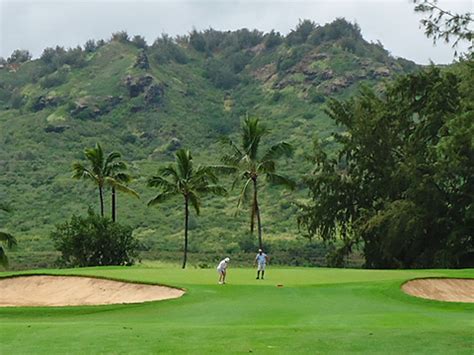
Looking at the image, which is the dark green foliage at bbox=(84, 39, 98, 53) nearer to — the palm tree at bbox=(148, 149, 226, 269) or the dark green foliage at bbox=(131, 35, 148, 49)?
the dark green foliage at bbox=(131, 35, 148, 49)

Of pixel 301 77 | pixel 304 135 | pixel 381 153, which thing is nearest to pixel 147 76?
pixel 301 77

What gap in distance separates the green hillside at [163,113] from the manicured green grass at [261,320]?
1490 inches

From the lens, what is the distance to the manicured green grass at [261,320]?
14.6 metres

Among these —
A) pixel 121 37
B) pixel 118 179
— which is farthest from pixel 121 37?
pixel 118 179

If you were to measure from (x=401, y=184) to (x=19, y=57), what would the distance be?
5890 inches

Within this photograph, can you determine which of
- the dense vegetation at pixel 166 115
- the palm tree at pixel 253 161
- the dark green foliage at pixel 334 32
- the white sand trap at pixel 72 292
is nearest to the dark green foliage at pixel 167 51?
the dense vegetation at pixel 166 115

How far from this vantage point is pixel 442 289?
99.3 feet

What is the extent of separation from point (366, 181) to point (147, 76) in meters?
80.0

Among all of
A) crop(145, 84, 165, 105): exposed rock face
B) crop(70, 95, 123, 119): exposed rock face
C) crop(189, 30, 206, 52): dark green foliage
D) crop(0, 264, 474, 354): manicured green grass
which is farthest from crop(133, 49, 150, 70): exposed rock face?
crop(0, 264, 474, 354): manicured green grass

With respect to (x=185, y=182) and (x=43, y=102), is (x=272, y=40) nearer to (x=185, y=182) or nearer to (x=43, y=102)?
(x=43, y=102)

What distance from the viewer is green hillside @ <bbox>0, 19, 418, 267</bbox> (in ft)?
276

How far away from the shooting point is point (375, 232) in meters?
54.6

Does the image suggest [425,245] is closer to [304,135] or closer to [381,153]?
[381,153]

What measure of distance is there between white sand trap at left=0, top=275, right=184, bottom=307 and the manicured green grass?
0.92m
